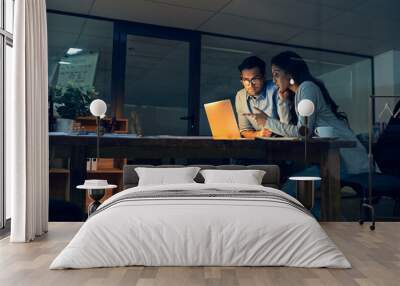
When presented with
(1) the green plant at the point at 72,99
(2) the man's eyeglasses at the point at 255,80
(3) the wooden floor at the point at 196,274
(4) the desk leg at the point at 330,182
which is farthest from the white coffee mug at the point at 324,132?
A: (1) the green plant at the point at 72,99

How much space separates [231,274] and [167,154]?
2.56 meters

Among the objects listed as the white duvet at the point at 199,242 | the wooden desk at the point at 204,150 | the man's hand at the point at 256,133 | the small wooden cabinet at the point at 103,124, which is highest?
the small wooden cabinet at the point at 103,124

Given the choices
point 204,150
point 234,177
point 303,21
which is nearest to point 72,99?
point 204,150

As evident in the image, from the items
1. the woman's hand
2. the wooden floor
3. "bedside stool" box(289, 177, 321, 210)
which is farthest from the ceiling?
the wooden floor

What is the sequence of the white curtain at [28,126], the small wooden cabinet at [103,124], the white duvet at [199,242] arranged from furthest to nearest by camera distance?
the small wooden cabinet at [103,124] < the white curtain at [28,126] < the white duvet at [199,242]

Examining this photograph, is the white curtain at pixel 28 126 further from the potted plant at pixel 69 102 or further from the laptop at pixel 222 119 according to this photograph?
the laptop at pixel 222 119

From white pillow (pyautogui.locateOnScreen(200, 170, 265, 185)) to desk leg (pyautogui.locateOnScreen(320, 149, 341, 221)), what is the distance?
3.72 ft

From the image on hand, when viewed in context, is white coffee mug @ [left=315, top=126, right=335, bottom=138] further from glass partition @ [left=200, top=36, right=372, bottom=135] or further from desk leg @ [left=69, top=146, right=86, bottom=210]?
desk leg @ [left=69, top=146, right=86, bottom=210]

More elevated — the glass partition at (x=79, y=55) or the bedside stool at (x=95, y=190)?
the glass partition at (x=79, y=55)

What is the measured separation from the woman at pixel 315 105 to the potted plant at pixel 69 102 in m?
2.33

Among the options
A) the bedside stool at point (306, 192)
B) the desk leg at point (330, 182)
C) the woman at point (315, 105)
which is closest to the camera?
the bedside stool at point (306, 192)

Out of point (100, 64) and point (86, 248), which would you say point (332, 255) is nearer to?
point (86, 248)

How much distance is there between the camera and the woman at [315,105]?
5.69 meters

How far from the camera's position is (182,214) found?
3232mm
